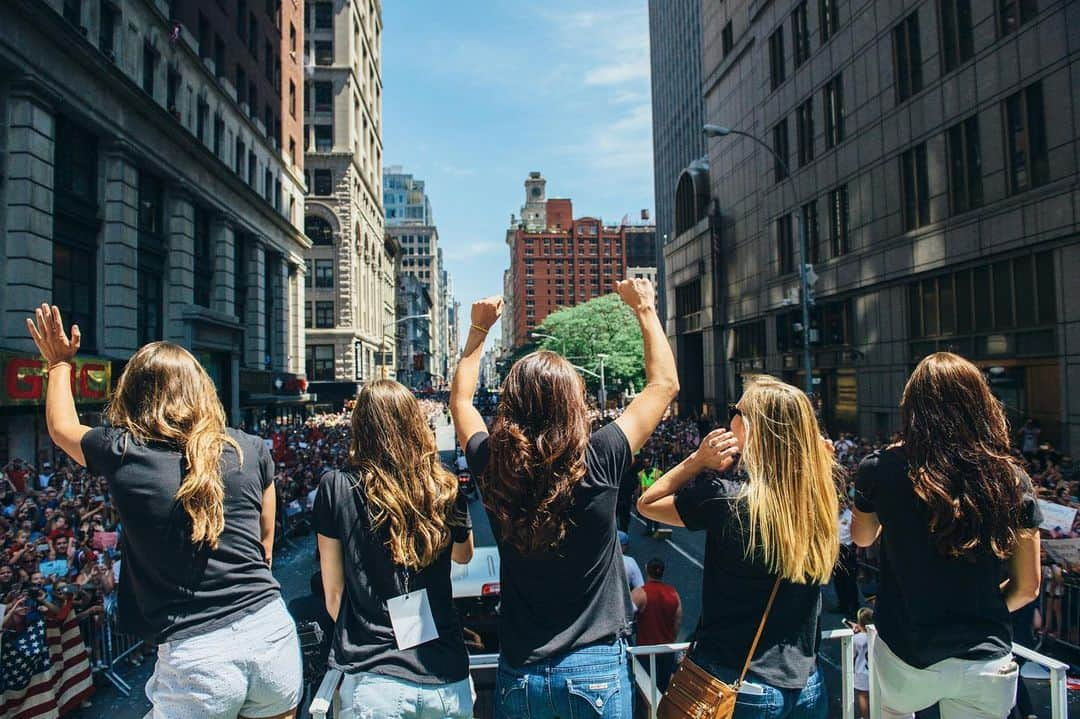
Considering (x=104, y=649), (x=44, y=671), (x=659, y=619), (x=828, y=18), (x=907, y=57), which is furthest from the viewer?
(x=828, y=18)

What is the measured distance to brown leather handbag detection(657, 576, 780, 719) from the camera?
263 centimetres

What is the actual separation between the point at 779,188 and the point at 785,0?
8.52m

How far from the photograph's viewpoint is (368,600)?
8.93ft

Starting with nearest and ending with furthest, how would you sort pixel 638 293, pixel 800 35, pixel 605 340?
pixel 638 293
pixel 800 35
pixel 605 340

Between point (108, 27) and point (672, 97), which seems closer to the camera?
point (108, 27)

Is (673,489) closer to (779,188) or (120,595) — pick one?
(120,595)

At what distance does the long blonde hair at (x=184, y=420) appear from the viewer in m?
2.65

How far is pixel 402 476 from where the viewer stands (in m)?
2.79

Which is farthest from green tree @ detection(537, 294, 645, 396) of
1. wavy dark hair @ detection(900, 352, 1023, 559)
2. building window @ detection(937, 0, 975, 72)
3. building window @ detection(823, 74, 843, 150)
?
wavy dark hair @ detection(900, 352, 1023, 559)

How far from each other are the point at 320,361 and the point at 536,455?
64.7 m

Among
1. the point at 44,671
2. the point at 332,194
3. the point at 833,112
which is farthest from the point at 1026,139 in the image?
the point at 332,194

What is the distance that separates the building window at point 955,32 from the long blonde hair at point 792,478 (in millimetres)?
Answer: 22883

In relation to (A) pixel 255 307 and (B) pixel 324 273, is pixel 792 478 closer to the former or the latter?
(A) pixel 255 307

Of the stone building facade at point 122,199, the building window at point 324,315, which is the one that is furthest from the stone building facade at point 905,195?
the building window at point 324,315
